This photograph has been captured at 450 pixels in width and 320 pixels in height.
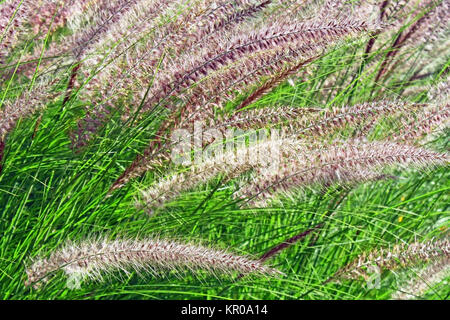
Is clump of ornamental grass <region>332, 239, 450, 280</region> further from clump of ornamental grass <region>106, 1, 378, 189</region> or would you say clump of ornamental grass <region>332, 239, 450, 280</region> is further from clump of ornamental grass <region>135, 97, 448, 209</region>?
clump of ornamental grass <region>106, 1, 378, 189</region>

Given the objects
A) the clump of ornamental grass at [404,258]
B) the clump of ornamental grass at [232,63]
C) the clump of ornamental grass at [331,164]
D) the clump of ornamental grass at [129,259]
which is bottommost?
the clump of ornamental grass at [404,258]

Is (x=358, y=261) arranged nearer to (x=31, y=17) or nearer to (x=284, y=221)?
(x=284, y=221)

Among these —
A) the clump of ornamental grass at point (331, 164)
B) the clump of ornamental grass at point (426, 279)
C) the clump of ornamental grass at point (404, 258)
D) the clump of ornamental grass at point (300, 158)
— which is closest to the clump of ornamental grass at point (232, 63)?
the clump of ornamental grass at point (300, 158)

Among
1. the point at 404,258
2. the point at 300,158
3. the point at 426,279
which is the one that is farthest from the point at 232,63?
the point at 426,279

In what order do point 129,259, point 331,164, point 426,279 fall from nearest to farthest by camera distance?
point 129,259 → point 331,164 → point 426,279

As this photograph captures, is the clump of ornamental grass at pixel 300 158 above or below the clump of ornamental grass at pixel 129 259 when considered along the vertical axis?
above

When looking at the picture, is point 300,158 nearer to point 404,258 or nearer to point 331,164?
point 331,164

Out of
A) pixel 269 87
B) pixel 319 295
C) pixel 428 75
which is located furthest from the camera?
pixel 428 75

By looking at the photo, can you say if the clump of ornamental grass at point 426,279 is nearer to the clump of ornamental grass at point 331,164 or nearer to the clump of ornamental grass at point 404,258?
the clump of ornamental grass at point 404,258

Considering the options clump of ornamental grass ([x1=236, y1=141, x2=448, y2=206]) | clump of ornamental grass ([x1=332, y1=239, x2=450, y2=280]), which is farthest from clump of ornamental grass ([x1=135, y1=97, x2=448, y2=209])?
clump of ornamental grass ([x1=332, y1=239, x2=450, y2=280])

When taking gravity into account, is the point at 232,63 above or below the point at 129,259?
above

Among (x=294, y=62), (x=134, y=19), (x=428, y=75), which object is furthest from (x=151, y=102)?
(x=428, y=75)
